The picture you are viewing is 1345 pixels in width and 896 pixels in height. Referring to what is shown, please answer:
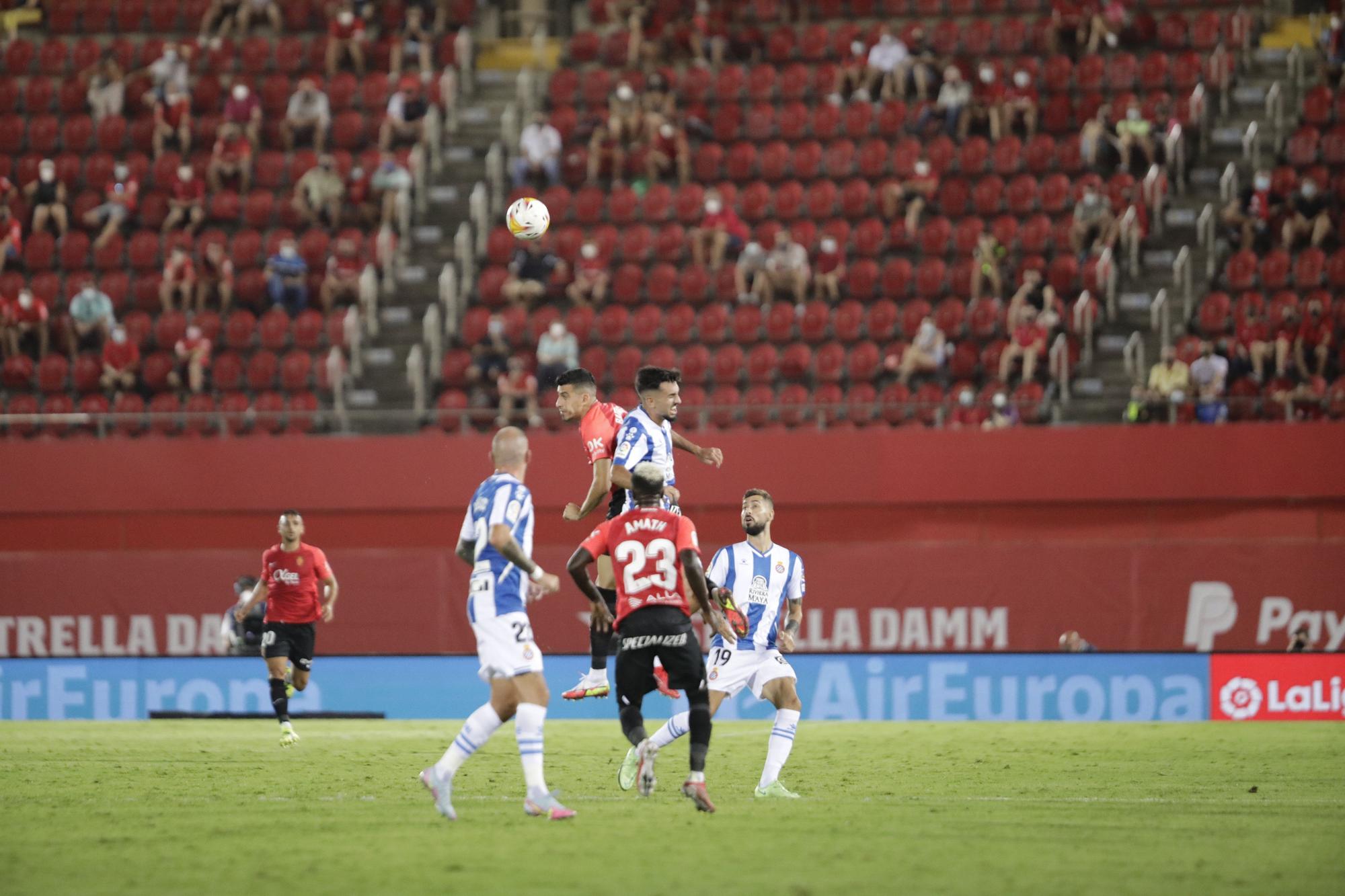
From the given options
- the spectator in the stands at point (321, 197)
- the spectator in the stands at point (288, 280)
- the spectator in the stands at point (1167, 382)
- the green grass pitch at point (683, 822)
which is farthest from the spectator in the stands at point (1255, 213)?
the spectator in the stands at point (288, 280)

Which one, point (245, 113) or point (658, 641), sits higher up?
point (245, 113)

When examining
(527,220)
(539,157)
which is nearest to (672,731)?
(527,220)

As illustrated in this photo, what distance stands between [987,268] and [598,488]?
15.2 metres

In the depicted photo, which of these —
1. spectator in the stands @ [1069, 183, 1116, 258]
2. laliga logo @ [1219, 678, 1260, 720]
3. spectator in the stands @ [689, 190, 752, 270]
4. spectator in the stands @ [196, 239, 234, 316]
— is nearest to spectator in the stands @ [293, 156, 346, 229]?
spectator in the stands @ [196, 239, 234, 316]

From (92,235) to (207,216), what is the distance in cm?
194

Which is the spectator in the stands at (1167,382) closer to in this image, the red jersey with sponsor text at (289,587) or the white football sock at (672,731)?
the red jersey with sponsor text at (289,587)

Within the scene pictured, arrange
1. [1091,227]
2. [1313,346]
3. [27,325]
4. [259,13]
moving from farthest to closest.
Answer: [259,13], [27,325], [1091,227], [1313,346]

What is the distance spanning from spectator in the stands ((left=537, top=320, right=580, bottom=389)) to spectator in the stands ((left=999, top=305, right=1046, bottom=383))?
6256mm

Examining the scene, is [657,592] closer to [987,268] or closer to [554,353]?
[554,353]

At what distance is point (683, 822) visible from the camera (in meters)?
10.7

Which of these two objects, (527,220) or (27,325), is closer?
(527,220)

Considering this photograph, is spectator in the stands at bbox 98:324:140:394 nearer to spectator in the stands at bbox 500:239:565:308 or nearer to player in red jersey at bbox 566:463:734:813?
spectator in the stands at bbox 500:239:565:308

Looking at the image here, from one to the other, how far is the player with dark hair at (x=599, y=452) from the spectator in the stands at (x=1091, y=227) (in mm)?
15046

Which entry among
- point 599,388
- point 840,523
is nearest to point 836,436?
point 840,523
